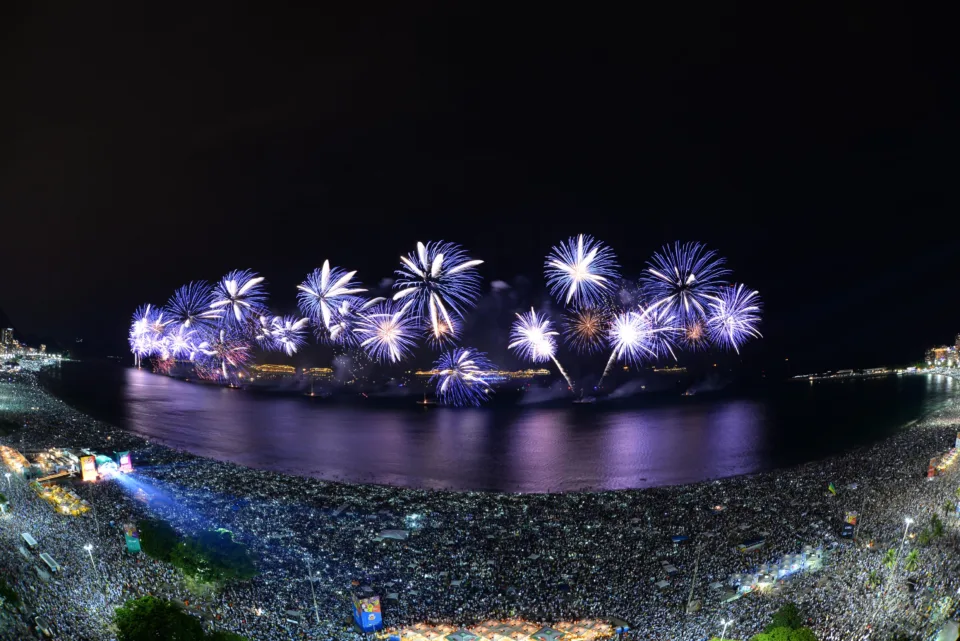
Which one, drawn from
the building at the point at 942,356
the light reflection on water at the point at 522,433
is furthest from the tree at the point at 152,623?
the building at the point at 942,356

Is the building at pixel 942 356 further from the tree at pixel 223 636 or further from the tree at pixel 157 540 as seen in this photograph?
the tree at pixel 223 636

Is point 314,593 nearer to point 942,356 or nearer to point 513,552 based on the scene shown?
point 513,552

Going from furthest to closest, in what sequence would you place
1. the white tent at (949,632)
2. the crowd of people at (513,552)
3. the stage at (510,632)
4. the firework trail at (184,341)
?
the firework trail at (184,341) → the stage at (510,632) → the crowd of people at (513,552) → the white tent at (949,632)

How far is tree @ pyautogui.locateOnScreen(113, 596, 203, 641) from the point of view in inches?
313

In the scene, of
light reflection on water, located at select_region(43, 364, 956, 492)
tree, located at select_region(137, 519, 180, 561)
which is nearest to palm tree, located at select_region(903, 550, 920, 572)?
light reflection on water, located at select_region(43, 364, 956, 492)

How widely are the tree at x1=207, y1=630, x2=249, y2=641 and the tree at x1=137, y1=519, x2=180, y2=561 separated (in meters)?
3.95

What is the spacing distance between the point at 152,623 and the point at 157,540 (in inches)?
209

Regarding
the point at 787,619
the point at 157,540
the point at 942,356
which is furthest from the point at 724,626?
the point at 942,356

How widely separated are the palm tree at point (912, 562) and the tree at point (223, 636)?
33.5 feet

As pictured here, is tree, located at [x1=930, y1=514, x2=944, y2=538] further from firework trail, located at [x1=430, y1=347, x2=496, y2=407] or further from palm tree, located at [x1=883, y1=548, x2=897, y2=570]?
firework trail, located at [x1=430, y1=347, x2=496, y2=407]

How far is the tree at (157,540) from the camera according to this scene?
12359 millimetres

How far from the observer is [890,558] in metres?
10.6

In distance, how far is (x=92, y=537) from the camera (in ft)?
40.8

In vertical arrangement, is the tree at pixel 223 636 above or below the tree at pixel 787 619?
below
